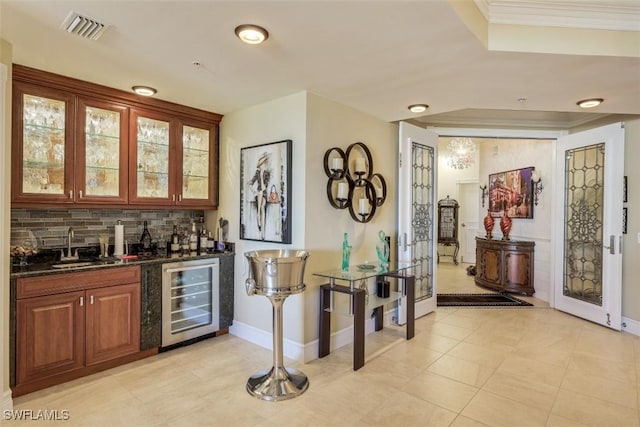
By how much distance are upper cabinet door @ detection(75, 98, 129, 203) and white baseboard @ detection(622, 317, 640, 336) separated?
18.1 feet

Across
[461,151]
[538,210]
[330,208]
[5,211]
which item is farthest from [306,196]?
[538,210]

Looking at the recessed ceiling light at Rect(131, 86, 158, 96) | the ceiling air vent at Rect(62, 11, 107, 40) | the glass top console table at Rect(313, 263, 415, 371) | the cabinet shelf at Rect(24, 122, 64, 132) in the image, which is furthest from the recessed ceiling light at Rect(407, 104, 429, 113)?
the cabinet shelf at Rect(24, 122, 64, 132)

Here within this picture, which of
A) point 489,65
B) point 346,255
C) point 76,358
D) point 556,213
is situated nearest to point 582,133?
point 556,213

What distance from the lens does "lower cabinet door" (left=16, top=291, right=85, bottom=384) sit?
2.50m

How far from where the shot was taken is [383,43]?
220 cm

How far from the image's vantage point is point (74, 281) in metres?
2.75

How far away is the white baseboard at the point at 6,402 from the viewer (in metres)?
2.28

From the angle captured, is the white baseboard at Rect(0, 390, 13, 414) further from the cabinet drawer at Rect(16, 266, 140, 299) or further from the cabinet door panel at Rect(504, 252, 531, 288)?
the cabinet door panel at Rect(504, 252, 531, 288)

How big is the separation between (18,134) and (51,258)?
3.48ft

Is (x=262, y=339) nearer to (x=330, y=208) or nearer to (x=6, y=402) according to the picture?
(x=330, y=208)

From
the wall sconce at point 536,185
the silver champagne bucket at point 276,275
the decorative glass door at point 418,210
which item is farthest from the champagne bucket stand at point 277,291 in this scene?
the wall sconce at point 536,185

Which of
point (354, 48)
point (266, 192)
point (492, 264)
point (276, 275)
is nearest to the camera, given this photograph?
point (354, 48)

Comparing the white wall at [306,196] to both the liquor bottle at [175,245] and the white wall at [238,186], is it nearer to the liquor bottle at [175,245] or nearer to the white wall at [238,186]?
the white wall at [238,186]

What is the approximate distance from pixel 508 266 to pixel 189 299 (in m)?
4.87
